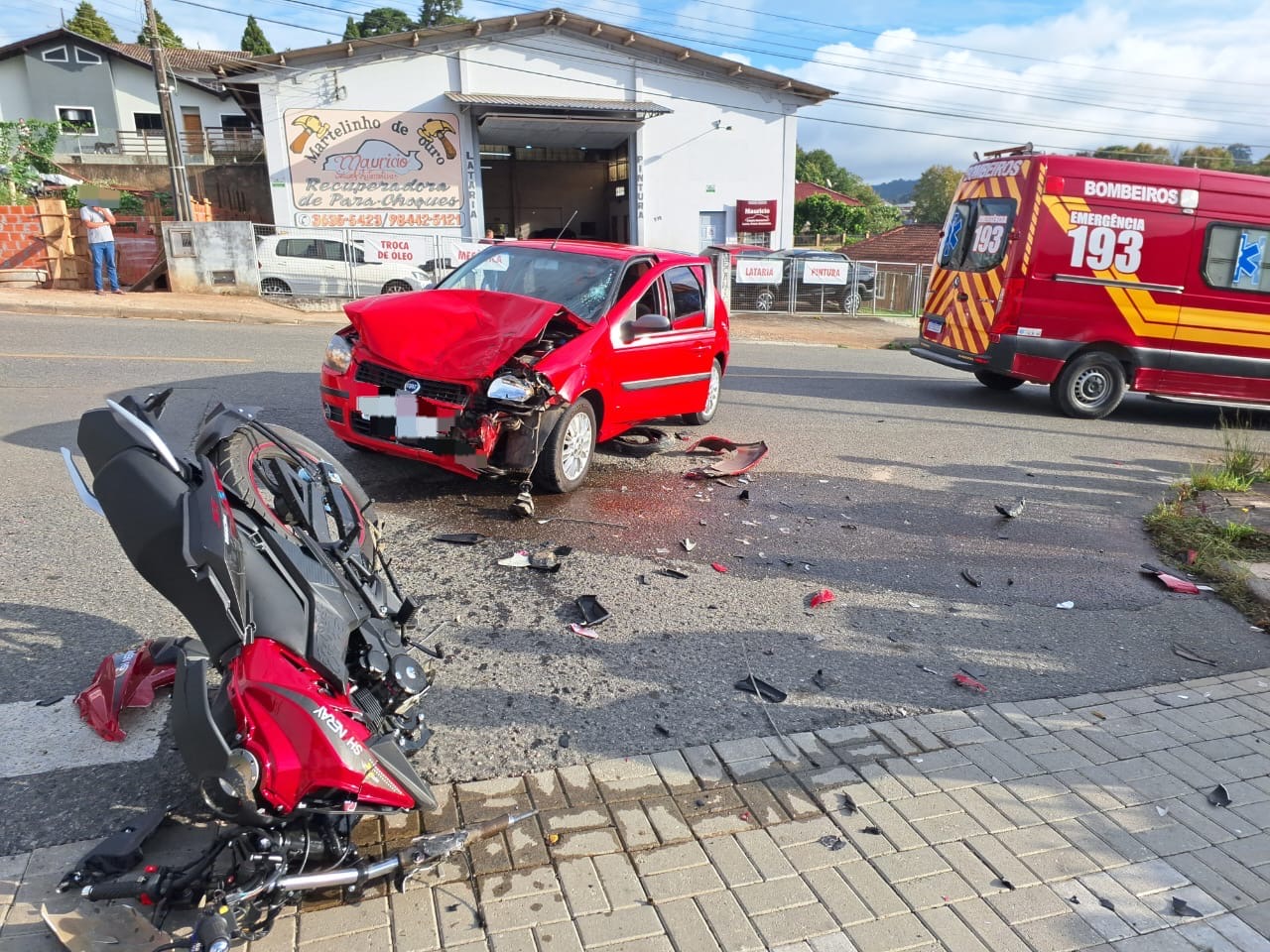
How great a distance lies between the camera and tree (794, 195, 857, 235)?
6303 centimetres

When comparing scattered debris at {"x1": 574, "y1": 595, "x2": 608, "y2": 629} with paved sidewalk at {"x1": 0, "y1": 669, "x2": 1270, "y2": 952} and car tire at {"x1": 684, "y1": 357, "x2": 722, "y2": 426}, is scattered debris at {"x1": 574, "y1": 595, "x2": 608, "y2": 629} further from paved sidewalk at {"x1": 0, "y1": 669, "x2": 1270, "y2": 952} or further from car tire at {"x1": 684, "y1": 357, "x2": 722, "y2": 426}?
car tire at {"x1": 684, "y1": 357, "x2": 722, "y2": 426}

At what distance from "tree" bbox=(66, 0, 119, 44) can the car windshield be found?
69.8 m

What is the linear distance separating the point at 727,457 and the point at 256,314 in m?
12.8

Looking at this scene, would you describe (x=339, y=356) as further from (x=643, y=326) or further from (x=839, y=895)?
(x=839, y=895)

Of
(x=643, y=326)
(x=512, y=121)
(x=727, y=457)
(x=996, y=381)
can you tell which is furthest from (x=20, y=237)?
(x=996, y=381)

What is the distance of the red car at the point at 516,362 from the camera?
5660 mm

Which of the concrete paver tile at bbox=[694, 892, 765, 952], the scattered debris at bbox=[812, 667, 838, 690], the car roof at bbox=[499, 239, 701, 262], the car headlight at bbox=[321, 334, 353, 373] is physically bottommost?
the scattered debris at bbox=[812, 667, 838, 690]

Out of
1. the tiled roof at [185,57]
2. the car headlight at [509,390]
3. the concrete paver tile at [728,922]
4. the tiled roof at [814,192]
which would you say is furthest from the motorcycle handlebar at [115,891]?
the tiled roof at [814,192]

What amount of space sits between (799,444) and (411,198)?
74.8ft

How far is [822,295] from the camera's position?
24.1 metres

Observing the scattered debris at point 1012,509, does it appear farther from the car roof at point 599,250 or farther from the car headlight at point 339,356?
the car headlight at point 339,356

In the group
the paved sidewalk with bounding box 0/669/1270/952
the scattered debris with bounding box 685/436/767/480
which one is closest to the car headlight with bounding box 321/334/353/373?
the scattered debris with bounding box 685/436/767/480

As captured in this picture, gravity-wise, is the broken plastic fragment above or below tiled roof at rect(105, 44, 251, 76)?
below

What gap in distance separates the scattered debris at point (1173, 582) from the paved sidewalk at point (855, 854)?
194cm
